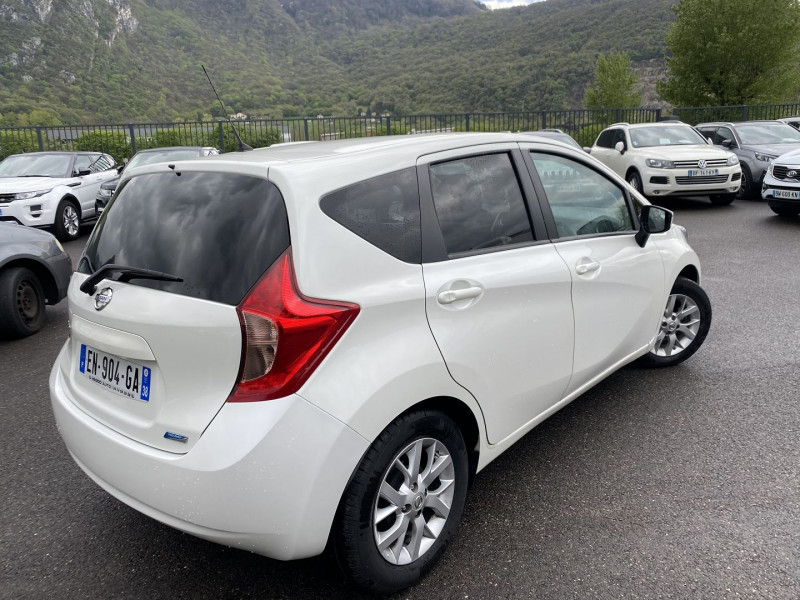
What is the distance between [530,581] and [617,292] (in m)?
1.64

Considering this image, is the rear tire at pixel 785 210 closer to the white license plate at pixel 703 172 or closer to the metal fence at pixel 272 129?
the white license plate at pixel 703 172

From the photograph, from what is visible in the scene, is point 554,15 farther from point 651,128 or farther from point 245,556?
point 245,556

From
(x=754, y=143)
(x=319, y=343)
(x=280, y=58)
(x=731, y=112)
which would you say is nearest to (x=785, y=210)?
(x=754, y=143)

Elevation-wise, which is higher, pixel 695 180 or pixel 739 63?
pixel 739 63

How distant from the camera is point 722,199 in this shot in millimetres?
12531

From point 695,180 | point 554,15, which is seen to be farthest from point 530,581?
point 554,15

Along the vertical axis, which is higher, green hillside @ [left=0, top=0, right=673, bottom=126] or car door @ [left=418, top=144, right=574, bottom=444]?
green hillside @ [left=0, top=0, right=673, bottom=126]

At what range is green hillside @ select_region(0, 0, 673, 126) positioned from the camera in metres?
44.5

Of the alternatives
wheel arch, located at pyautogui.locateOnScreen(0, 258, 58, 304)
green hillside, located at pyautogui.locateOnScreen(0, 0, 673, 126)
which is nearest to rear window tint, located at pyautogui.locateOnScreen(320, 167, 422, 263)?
wheel arch, located at pyautogui.locateOnScreen(0, 258, 58, 304)

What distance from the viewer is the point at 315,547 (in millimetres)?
2002

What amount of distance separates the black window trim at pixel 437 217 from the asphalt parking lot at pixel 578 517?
46.6 inches

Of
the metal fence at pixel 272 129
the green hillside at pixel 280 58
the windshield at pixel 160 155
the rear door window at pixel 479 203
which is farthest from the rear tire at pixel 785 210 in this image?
the green hillside at pixel 280 58

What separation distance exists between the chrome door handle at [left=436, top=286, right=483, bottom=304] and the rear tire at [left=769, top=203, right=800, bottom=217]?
32.7 ft

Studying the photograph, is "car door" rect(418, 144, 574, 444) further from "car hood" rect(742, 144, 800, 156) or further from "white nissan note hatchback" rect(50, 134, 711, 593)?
"car hood" rect(742, 144, 800, 156)
